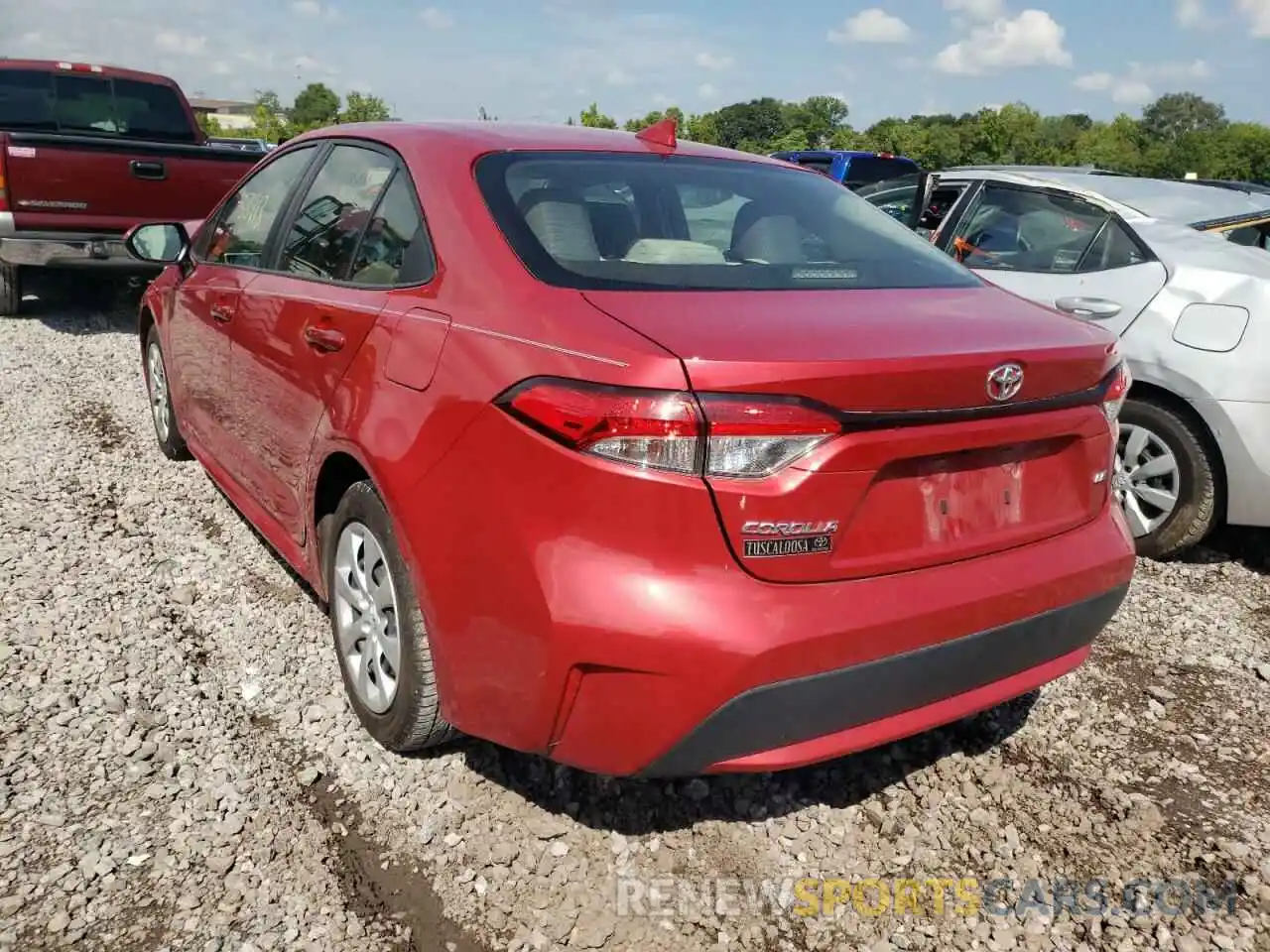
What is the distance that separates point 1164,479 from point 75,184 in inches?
296

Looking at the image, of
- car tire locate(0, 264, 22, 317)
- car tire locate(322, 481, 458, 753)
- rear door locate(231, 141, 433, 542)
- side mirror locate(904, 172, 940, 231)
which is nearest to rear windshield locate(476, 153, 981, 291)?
rear door locate(231, 141, 433, 542)

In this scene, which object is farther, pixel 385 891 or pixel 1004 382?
pixel 385 891

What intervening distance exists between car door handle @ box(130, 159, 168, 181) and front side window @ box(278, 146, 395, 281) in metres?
5.28

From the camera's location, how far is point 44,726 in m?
2.84

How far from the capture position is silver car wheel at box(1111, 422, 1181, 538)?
4211mm

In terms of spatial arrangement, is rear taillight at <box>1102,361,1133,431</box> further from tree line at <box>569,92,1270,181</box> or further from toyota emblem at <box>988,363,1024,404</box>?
tree line at <box>569,92,1270,181</box>

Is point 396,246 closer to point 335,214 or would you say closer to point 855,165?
point 335,214

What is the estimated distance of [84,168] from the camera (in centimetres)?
747

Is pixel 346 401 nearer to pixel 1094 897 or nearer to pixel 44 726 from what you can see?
pixel 44 726

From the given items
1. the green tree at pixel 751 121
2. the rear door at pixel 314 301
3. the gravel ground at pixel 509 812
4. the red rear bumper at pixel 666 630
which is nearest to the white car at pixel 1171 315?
the gravel ground at pixel 509 812

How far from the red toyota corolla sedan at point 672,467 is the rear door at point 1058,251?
6.03ft

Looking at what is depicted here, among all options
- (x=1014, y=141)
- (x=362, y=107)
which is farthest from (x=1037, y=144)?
(x=362, y=107)

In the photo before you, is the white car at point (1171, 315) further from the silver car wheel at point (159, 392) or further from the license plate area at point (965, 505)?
the silver car wheel at point (159, 392)

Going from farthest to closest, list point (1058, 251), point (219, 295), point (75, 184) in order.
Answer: point (75, 184)
point (1058, 251)
point (219, 295)
